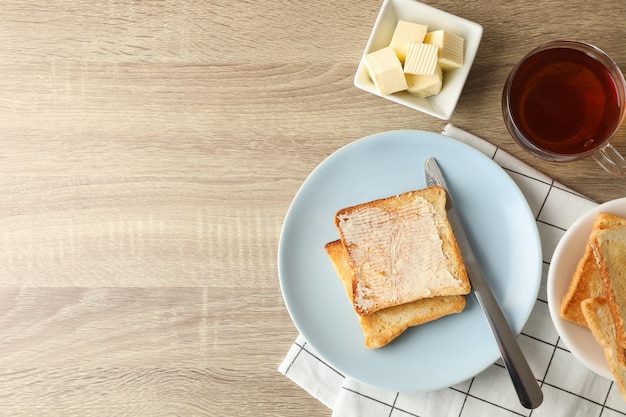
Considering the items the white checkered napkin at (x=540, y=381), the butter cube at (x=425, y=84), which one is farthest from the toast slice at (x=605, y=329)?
the butter cube at (x=425, y=84)

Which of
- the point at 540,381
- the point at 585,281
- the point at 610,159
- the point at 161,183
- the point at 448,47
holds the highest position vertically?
the point at 448,47

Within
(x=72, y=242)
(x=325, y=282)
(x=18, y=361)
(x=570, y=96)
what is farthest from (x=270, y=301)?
(x=570, y=96)

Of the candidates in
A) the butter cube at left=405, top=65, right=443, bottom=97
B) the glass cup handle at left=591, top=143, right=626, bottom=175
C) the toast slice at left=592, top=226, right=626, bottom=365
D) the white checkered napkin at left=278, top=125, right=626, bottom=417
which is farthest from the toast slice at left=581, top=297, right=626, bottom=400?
the butter cube at left=405, top=65, right=443, bottom=97

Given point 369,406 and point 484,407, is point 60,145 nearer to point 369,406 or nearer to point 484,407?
point 369,406

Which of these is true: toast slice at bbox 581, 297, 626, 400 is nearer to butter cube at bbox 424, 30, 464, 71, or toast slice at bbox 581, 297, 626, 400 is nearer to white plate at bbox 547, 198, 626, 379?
white plate at bbox 547, 198, 626, 379

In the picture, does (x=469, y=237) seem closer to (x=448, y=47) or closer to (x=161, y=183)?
(x=448, y=47)

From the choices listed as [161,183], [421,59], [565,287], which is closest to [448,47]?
[421,59]

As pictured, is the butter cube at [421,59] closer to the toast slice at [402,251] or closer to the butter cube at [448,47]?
the butter cube at [448,47]
